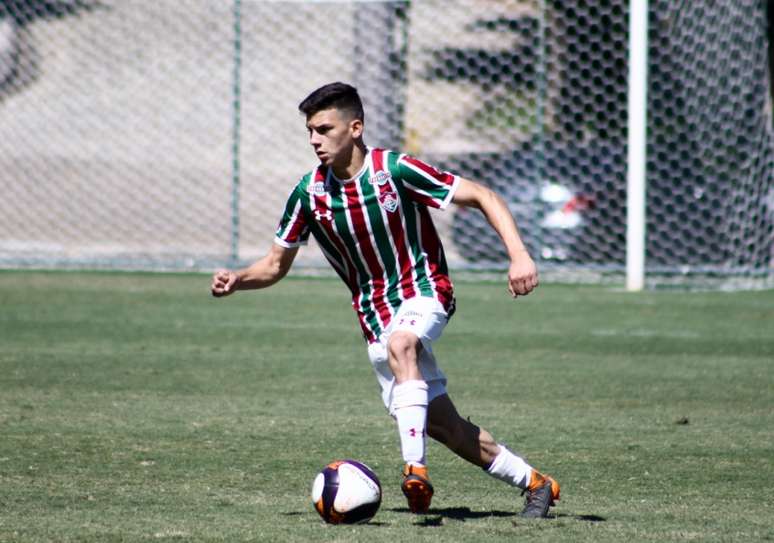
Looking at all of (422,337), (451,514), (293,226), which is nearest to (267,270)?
(293,226)

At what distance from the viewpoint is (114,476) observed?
5523mm

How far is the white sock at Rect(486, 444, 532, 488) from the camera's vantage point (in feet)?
16.1

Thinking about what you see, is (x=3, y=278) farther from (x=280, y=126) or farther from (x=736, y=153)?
(x=280, y=126)

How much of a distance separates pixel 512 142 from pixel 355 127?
14009mm

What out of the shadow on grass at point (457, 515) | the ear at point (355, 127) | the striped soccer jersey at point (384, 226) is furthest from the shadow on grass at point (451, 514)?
the ear at point (355, 127)

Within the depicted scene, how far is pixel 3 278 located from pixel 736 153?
28.0ft

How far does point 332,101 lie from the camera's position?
16.3 feet

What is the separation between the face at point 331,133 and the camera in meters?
4.96

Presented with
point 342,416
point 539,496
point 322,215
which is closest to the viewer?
point 539,496

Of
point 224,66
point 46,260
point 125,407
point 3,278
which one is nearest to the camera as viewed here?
point 125,407

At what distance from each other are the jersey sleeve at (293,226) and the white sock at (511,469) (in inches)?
44.6

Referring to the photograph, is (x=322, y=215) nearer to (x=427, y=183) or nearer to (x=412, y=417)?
(x=427, y=183)

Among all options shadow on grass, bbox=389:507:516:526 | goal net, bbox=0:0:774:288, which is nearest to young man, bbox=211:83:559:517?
shadow on grass, bbox=389:507:516:526

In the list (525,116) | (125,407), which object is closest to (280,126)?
(525,116)
